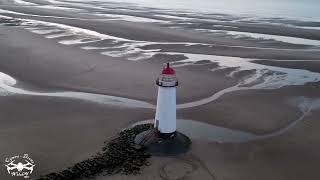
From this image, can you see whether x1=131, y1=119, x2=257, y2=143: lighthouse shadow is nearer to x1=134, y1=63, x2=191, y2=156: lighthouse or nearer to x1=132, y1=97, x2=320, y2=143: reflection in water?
x1=132, y1=97, x2=320, y2=143: reflection in water

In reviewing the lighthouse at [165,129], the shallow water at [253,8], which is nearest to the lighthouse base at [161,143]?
the lighthouse at [165,129]

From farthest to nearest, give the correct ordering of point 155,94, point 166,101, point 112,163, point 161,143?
point 155,94 → point 161,143 → point 112,163 → point 166,101

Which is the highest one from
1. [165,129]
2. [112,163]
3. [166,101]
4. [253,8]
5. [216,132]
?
[253,8]

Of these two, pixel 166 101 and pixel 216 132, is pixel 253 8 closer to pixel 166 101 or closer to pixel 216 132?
pixel 216 132

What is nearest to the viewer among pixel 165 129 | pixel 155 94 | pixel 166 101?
pixel 166 101

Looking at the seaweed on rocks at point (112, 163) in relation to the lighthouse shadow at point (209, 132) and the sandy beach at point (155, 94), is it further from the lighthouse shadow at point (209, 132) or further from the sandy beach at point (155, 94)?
the lighthouse shadow at point (209, 132)

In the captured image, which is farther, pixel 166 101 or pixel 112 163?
pixel 112 163

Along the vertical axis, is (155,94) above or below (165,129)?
below

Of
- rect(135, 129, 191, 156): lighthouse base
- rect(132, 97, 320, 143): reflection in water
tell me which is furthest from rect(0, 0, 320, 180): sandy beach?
rect(135, 129, 191, 156): lighthouse base

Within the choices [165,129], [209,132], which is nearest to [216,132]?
[209,132]
